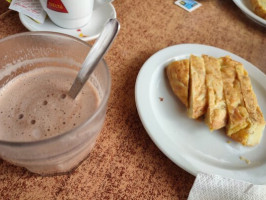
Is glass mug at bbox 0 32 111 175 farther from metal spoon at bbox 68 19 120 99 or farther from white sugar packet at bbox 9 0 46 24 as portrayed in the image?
white sugar packet at bbox 9 0 46 24

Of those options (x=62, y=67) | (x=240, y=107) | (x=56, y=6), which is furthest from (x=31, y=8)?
(x=240, y=107)

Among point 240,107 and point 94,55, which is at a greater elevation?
point 94,55

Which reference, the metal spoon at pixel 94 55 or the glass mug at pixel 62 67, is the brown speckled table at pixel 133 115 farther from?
the metal spoon at pixel 94 55

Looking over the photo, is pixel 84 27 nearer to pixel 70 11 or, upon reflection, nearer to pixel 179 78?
pixel 70 11

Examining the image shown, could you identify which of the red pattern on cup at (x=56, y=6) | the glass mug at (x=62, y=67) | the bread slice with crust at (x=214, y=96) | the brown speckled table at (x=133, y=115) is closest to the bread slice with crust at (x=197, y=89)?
the bread slice with crust at (x=214, y=96)

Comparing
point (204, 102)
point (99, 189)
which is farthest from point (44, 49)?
point (204, 102)
